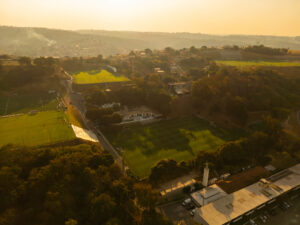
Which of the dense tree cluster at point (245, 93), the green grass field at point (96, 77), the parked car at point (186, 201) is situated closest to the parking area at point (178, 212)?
the parked car at point (186, 201)

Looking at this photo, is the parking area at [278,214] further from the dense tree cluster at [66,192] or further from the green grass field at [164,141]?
the green grass field at [164,141]

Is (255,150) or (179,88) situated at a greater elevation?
(179,88)

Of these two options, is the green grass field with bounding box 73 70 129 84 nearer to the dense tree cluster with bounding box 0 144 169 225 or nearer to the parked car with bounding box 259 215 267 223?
the dense tree cluster with bounding box 0 144 169 225

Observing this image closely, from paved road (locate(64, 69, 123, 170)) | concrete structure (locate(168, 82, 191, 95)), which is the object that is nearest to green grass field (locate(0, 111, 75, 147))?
paved road (locate(64, 69, 123, 170))

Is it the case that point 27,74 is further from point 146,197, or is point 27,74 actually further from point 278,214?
point 278,214

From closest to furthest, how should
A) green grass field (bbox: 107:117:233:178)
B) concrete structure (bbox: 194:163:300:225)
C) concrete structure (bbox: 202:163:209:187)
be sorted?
1. concrete structure (bbox: 194:163:300:225)
2. concrete structure (bbox: 202:163:209:187)
3. green grass field (bbox: 107:117:233:178)

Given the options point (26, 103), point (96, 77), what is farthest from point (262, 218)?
point (96, 77)

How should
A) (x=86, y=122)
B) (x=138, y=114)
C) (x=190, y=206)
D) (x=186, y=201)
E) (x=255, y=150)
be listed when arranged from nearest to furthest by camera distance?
1. (x=190, y=206)
2. (x=186, y=201)
3. (x=255, y=150)
4. (x=86, y=122)
5. (x=138, y=114)
